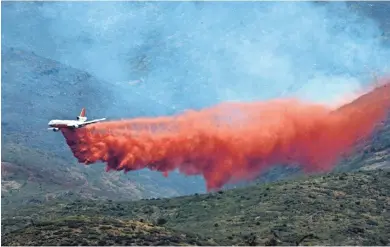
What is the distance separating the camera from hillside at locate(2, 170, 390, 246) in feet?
402

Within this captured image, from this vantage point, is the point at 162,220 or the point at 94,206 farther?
the point at 94,206

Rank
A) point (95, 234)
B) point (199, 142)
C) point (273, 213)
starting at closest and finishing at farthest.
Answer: point (95, 234) < point (273, 213) < point (199, 142)

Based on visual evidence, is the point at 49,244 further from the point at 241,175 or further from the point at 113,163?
the point at 241,175

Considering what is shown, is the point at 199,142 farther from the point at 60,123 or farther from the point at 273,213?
the point at 60,123

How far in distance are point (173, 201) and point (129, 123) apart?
76.2ft

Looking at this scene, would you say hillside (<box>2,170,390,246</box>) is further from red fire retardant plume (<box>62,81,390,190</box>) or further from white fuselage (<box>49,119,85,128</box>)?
white fuselage (<box>49,119,85,128</box>)

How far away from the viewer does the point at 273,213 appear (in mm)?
140000

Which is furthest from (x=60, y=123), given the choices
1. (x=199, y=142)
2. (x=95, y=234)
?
(x=199, y=142)

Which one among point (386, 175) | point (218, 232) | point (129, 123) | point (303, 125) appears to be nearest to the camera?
point (218, 232)

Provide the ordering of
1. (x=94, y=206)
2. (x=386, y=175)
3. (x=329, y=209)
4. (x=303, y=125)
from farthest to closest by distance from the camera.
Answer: (x=303, y=125), (x=94, y=206), (x=386, y=175), (x=329, y=209)

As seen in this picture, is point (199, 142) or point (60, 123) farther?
point (199, 142)

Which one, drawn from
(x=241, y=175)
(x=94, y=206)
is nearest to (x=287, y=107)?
(x=241, y=175)

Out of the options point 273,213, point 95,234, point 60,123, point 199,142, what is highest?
point 199,142

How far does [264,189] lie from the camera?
161875 mm
